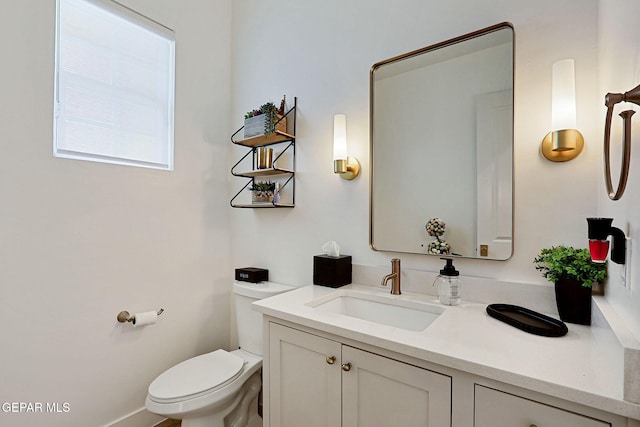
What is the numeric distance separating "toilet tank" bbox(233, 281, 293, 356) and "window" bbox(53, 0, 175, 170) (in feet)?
3.06

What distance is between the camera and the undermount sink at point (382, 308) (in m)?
1.23

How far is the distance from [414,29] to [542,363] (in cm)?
143

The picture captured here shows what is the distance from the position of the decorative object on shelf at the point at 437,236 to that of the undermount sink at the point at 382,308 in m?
0.25

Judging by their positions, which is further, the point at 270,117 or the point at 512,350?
the point at 270,117

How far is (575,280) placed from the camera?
0.97 meters

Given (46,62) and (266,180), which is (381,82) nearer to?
(266,180)

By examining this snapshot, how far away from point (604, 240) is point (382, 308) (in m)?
0.80

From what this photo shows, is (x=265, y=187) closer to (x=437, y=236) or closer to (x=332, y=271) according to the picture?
(x=332, y=271)

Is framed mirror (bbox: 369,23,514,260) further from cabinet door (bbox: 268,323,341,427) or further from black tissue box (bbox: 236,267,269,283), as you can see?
black tissue box (bbox: 236,267,269,283)

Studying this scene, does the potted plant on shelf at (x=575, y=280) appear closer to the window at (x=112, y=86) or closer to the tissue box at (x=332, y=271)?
the tissue box at (x=332, y=271)

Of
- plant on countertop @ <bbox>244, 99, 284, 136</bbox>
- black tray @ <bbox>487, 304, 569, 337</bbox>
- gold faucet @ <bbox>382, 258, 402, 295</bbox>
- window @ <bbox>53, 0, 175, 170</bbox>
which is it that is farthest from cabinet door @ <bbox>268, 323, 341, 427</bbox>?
window @ <bbox>53, 0, 175, 170</bbox>

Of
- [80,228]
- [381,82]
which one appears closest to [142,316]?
[80,228]

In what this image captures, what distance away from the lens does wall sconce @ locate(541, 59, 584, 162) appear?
3.37ft

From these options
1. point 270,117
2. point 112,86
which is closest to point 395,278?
point 270,117
